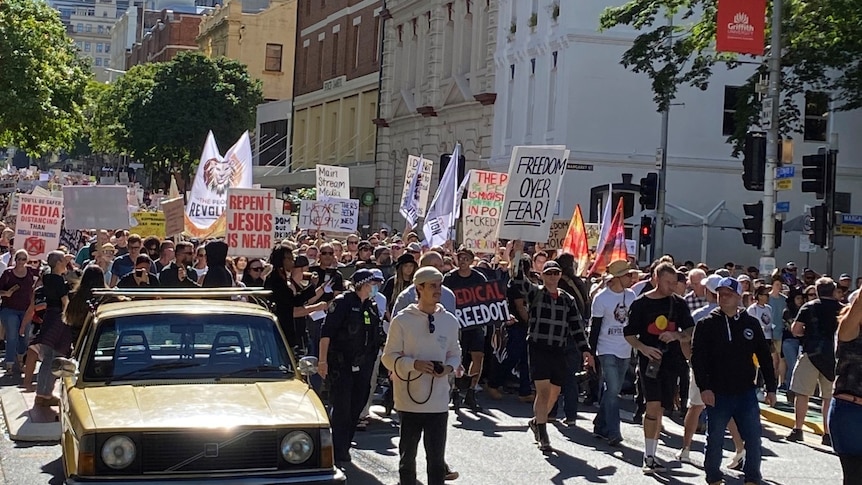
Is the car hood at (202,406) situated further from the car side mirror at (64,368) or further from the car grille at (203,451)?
the car side mirror at (64,368)

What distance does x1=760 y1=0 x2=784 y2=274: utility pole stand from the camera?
2072 cm

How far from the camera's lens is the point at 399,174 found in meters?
50.8

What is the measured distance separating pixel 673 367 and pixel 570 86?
2378 cm

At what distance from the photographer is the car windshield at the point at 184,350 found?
29.1 feet

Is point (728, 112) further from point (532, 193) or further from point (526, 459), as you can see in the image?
point (526, 459)

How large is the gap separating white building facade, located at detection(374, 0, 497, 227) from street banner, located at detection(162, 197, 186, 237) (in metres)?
19.4

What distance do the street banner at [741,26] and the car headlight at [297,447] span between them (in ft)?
48.1

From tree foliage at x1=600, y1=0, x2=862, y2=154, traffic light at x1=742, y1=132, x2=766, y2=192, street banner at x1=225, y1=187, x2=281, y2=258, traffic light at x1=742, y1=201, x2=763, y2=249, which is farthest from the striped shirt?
tree foliage at x1=600, y1=0, x2=862, y2=154

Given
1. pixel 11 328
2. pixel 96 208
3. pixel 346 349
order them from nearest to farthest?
pixel 346 349, pixel 11 328, pixel 96 208

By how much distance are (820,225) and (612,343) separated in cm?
865

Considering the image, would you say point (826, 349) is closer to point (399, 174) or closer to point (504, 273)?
point (504, 273)

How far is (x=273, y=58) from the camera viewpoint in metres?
85.4

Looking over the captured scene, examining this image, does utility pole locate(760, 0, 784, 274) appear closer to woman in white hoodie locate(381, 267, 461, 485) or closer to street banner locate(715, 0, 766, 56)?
street banner locate(715, 0, 766, 56)

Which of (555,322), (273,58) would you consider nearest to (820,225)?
(555,322)
